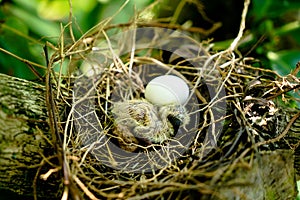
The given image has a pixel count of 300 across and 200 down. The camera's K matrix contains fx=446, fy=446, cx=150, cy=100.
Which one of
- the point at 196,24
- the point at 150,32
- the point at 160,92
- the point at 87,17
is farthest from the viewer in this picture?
the point at 196,24

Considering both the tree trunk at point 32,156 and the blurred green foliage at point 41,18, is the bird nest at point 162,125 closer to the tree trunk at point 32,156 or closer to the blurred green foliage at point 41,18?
the tree trunk at point 32,156

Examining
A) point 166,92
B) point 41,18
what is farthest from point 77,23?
point 166,92

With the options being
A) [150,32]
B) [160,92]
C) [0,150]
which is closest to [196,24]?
[150,32]

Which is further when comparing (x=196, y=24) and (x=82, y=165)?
(x=196, y=24)

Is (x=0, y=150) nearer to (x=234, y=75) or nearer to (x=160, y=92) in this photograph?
(x=160, y=92)

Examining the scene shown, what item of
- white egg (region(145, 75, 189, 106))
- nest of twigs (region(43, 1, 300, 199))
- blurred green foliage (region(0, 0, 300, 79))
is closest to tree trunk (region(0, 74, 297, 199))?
nest of twigs (region(43, 1, 300, 199))

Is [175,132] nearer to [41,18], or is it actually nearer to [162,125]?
[162,125]

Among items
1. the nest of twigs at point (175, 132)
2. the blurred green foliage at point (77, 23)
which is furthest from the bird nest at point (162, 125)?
the blurred green foliage at point (77, 23)

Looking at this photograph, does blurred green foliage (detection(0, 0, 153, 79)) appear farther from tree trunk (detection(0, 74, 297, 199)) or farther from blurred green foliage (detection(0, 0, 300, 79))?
tree trunk (detection(0, 74, 297, 199))

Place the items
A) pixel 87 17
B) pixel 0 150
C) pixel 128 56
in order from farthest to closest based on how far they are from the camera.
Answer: pixel 87 17 → pixel 128 56 → pixel 0 150
